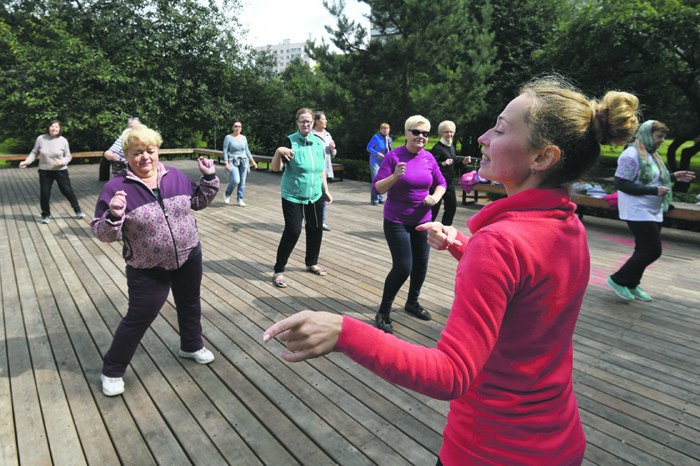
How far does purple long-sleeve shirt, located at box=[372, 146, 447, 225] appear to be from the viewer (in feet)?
12.0

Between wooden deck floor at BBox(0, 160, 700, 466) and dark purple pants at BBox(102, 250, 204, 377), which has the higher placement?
dark purple pants at BBox(102, 250, 204, 377)

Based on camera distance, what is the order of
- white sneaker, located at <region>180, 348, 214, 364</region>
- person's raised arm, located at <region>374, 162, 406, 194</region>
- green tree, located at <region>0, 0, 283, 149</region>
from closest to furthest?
white sneaker, located at <region>180, 348, 214, 364</region>
person's raised arm, located at <region>374, 162, 406, 194</region>
green tree, located at <region>0, 0, 283, 149</region>

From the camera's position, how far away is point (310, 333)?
871mm

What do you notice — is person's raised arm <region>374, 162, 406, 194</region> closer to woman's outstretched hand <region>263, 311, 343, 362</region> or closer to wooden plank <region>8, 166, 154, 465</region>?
wooden plank <region>8, 166, 154, 465</region>

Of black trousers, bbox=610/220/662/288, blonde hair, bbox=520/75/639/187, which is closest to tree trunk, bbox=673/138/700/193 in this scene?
black trousers, bbox=610/220/662/288

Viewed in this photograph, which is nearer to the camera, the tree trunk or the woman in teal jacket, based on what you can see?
the woman in teal jacket

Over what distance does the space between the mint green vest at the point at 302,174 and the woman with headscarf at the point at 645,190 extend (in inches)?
128

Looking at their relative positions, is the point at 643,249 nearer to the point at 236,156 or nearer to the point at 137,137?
the point at 137,137

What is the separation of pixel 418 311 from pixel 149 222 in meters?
2.54

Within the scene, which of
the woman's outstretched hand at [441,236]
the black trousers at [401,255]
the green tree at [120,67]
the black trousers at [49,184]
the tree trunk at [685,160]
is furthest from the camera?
the tree trunk at [685,160]

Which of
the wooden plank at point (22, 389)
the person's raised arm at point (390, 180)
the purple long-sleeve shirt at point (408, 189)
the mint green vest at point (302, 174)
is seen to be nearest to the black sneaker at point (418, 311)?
the purple long-sleeve shirt at point (408, 189)

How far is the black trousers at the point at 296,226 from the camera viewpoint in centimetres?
461

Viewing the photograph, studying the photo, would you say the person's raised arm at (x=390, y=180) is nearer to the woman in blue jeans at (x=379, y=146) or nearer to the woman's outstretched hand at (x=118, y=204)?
the woman's outstretched hand at (x=118, y=204)

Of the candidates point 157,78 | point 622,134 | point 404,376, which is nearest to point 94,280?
point 404,376
